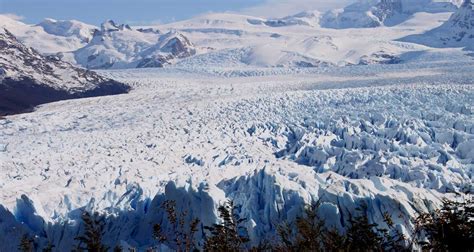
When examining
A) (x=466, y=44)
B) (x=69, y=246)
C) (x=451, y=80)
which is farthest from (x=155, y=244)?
(x=466, y=44)

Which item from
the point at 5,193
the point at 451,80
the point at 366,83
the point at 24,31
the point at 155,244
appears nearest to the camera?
the point at 155,244

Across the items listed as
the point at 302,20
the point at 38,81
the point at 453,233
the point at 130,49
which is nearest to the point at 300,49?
the point at 130,49

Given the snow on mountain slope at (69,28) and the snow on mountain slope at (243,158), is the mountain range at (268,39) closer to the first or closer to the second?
the snow on mountain slope at (69,28)

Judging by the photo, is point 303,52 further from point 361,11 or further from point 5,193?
point 361,11

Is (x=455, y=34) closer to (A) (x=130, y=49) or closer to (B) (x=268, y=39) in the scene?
(B) (x=268, y=39)

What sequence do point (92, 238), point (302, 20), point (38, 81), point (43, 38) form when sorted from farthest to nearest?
1. point (302, 20)
2. point (43, 38)
3. point (38, 81)
4. point (92, 238)

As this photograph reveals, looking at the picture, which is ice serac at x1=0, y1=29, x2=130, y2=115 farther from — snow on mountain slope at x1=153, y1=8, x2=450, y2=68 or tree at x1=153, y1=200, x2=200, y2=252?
tree at x1=153, y1=200, x2=200, y2=252
